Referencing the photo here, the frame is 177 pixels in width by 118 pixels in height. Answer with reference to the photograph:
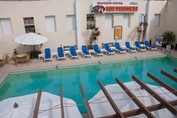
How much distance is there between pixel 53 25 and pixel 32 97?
38.6ft

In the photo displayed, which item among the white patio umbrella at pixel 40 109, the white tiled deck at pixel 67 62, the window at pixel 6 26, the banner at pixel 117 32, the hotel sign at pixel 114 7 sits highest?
the hotel sign at pixel 114 7

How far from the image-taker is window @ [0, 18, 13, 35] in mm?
13438

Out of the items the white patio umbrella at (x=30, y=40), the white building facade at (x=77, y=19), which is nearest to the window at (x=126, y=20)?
the white building facade at (x=77, y=19)

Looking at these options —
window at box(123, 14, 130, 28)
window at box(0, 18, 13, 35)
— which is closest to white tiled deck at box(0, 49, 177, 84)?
window at box(0, 18, 13, 35)

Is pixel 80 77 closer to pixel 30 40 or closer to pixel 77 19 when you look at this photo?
pixel 30 40

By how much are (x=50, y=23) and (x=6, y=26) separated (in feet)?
12.7

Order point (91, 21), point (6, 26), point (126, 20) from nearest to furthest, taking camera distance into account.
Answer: point (6, 26) → point (91, 21) → point (126, 20)

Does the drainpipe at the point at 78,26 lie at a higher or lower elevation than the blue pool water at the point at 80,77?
higher

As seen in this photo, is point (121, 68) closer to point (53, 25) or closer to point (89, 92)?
point (89, 92)

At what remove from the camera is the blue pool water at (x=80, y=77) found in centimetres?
912

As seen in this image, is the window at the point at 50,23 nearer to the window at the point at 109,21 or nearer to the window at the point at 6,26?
the window at the point at 6,26

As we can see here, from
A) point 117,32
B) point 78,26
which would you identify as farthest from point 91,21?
point 117,32

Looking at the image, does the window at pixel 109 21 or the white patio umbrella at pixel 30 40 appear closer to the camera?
the white patio umbrella at pixel 30 40

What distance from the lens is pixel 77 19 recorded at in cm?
1477
